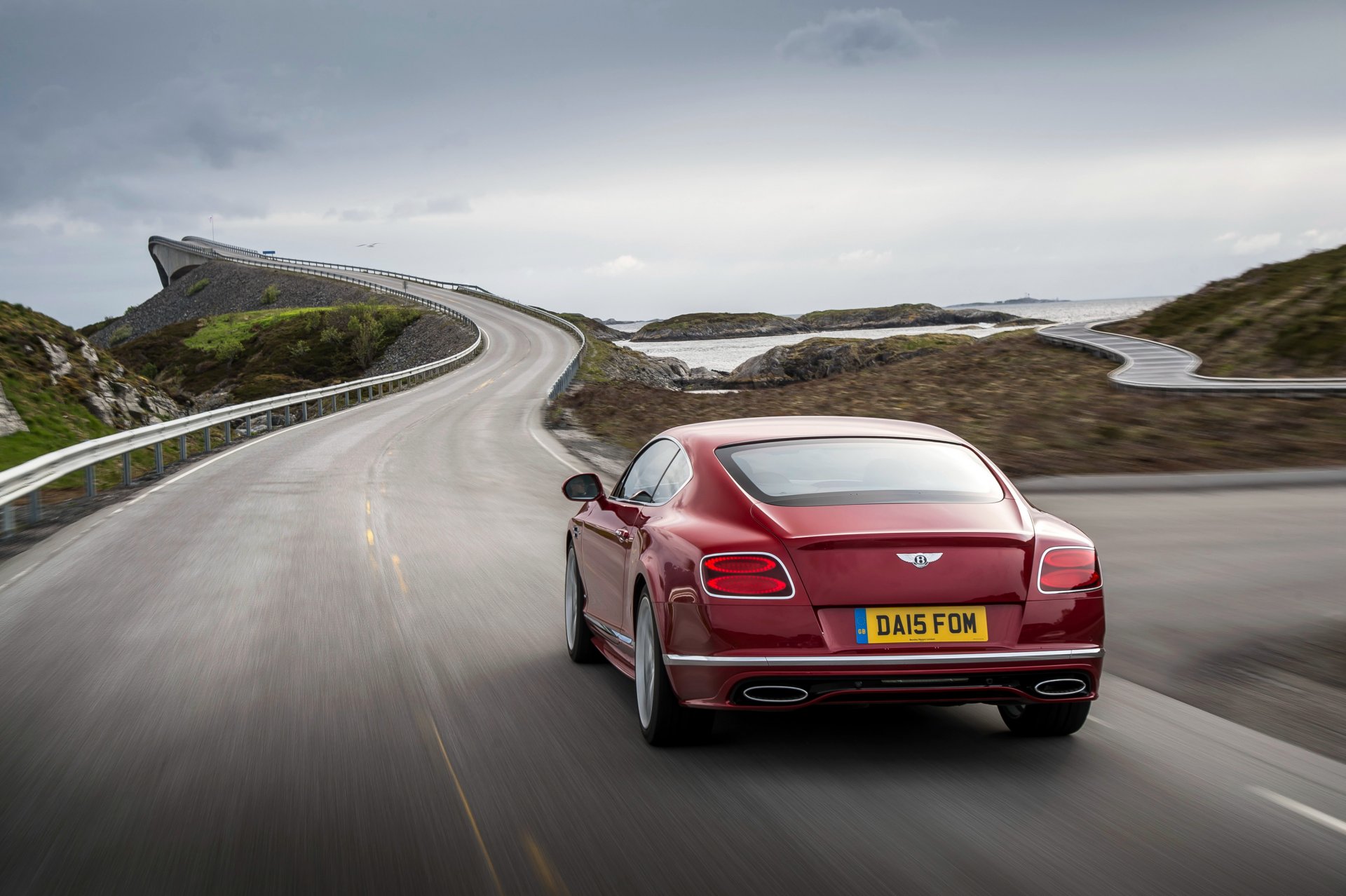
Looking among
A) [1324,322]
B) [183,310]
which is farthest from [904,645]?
[183,310]

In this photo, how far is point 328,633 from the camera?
8320 millimetres

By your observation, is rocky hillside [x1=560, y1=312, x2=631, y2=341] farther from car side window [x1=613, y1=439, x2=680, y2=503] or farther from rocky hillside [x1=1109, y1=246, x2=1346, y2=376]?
car side window [x1=613, y1=439, x2=680, y2=503]

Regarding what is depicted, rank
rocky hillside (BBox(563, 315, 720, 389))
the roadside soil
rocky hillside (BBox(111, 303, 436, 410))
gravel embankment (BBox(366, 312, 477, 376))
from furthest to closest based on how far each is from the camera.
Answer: rocky hillside (BBox(111, 303, 436, 410)), gravel embankment (BBox(366, 312, 477, 376)), rocky hillside (BBox(563, 315, 720, 389)), the roadside soil

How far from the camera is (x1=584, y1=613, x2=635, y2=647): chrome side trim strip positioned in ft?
20.4

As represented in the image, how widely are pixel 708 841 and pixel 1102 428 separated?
61.0 feet

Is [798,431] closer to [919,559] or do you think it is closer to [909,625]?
[919,559]

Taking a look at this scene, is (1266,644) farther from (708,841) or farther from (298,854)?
(298,854)

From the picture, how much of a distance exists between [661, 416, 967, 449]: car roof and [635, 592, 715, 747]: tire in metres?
0.96

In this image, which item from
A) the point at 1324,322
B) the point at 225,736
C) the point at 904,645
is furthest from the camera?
the point at 1324,322

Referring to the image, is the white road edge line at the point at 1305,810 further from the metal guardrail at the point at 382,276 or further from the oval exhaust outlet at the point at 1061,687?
the metal guardrail at the point at 382,276

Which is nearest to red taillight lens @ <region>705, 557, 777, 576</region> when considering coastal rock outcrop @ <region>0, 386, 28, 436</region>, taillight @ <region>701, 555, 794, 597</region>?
taillight @ <region>701, 555, 794, 597</region>

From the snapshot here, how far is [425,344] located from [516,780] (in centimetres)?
8177

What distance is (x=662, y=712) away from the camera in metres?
5.44

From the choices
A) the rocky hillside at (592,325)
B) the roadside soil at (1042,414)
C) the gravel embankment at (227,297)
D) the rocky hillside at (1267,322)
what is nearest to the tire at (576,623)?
the roadside soil at (1042,414)
